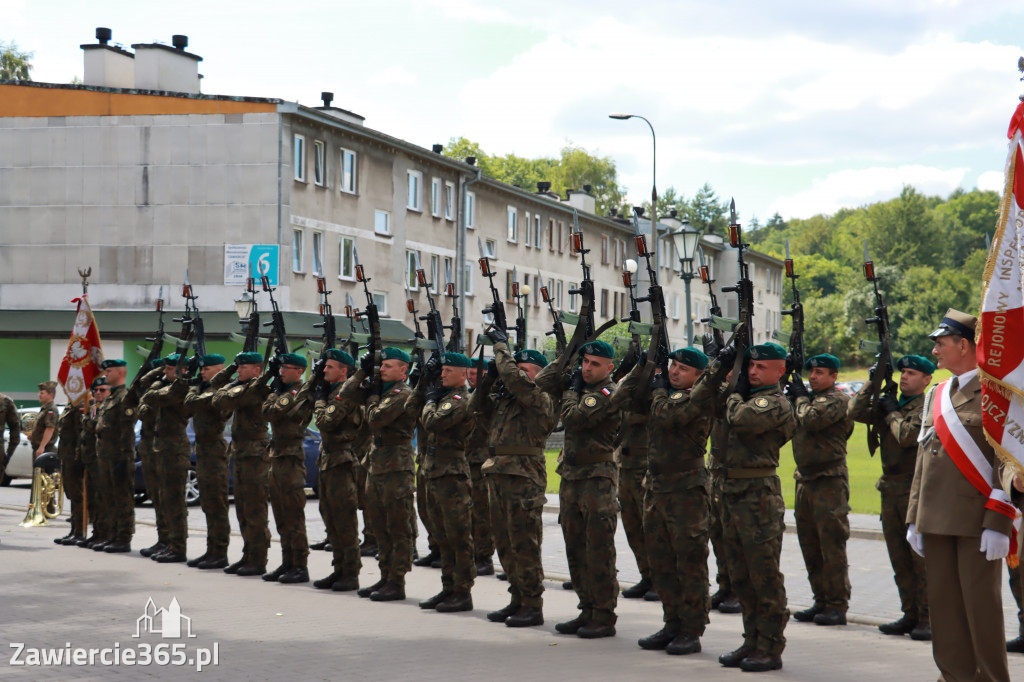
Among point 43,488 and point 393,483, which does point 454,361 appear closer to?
point 393,483

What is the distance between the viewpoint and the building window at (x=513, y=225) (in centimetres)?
4869

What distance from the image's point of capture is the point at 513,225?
161 ft

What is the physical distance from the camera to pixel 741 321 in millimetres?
8188

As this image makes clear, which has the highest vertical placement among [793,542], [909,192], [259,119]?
[909,192]

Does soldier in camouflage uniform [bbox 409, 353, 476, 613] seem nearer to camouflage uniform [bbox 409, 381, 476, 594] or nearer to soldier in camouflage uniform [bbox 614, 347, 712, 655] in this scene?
camouflage uniform [bbox 409, 381, 476, 594]

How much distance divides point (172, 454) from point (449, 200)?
31897mm

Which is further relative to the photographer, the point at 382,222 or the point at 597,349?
the point at 382,222

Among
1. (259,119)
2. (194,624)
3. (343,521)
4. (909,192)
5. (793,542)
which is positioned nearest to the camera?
(194,624)

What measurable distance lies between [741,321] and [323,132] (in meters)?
29.8

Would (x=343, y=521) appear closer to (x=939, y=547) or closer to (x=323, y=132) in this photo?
(x=939, y=547)

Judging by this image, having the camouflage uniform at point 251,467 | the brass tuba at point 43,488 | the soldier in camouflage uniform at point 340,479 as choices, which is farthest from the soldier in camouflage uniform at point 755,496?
the brass tuba at point 43,488

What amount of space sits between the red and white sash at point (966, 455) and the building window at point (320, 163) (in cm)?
3116

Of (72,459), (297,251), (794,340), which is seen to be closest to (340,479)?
(794,340)

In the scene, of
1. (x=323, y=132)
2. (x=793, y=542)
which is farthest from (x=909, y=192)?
(x=793, y=542)
